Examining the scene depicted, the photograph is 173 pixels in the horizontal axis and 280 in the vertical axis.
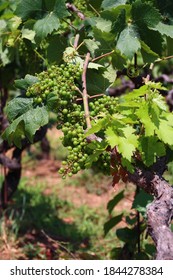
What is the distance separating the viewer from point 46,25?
8.70ft

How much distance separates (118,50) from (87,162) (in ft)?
2.17

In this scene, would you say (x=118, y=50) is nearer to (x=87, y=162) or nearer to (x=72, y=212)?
(x=87, y=162)

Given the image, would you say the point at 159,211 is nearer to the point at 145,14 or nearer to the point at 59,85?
the point at 59,85

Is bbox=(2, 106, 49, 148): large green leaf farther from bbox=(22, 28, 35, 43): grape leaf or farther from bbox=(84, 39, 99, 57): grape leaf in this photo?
bbox=(22, 28, 35, 43): grape leaf

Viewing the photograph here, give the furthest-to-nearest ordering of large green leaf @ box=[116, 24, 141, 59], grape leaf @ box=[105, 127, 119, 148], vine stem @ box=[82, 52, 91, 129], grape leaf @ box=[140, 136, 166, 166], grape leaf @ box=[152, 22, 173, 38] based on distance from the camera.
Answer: grape leaf @ box=[152, 22, 173, 38] → large green leaf @ box=[116, 24, 141, 59] → vine stem @ box=[82, 52, 91, 129] → grape leaf @ box=[140, 136, 166, 166] → grape leaf @ box=[105, 127, 119, 148]

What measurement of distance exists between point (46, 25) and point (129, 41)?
0.45 m

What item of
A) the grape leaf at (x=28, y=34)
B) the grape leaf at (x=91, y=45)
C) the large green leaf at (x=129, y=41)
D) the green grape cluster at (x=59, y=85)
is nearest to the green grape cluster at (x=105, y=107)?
the green grape cluster at (x=59, y=85)

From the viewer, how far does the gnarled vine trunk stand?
5.90ft

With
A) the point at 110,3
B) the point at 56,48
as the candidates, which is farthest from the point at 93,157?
the point at 56,48

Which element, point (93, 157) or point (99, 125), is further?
point (93, 157)

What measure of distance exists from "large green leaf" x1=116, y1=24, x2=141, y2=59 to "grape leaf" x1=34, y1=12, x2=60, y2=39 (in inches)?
13.5

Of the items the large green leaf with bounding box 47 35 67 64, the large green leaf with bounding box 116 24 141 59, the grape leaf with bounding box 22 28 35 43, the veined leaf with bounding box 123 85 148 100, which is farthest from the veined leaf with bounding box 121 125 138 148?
the grape leaf with bounding box 22 28 35 43

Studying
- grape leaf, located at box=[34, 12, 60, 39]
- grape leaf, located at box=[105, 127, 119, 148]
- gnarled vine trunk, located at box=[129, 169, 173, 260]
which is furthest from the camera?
grape leaf, located at box=[34, 12, 60, 39]
